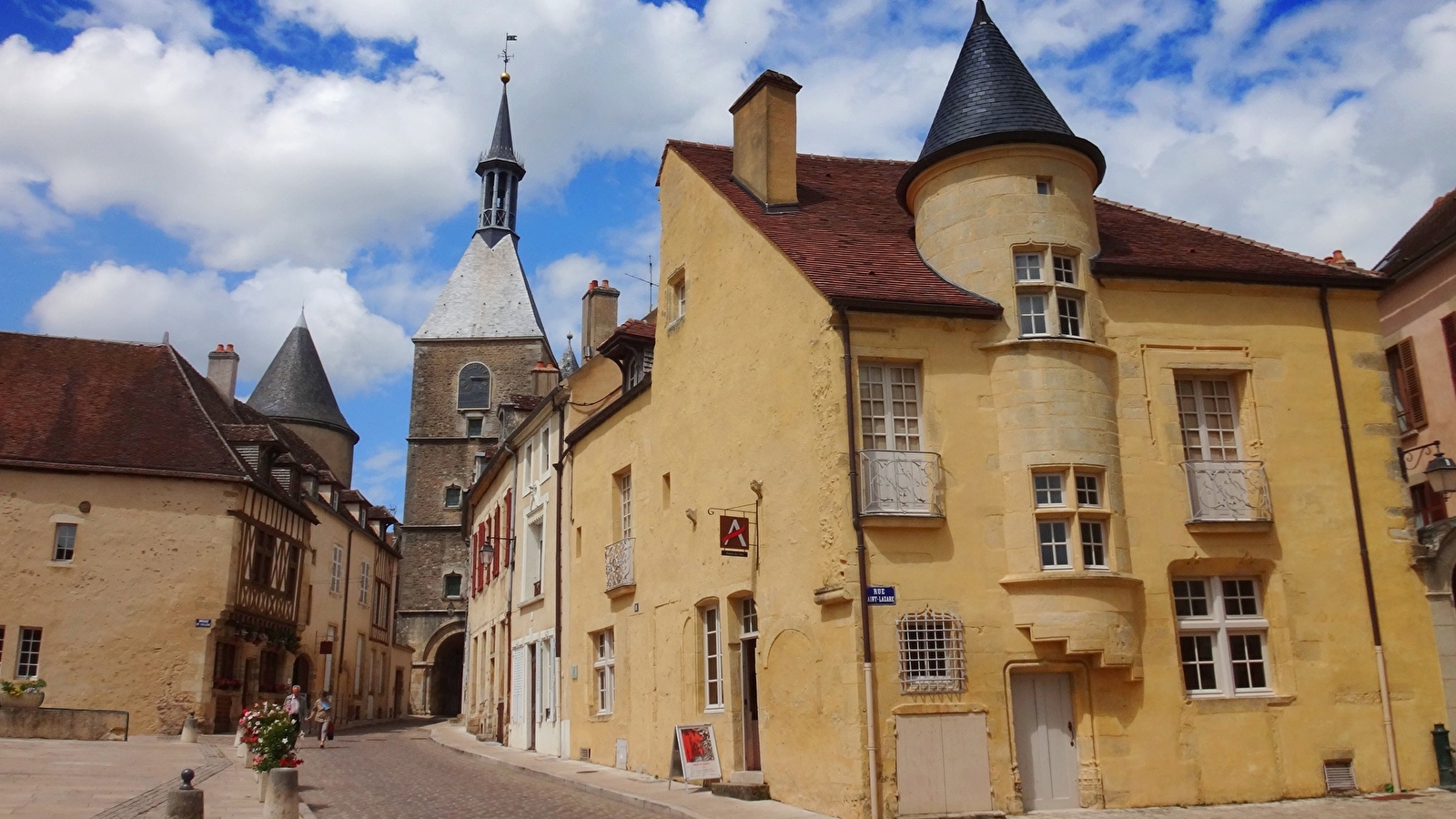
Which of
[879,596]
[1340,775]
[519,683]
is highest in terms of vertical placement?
[879,596]

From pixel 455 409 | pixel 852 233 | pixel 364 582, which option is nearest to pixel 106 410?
pixel 364 582

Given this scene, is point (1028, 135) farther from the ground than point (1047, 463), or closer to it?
farther from the ground

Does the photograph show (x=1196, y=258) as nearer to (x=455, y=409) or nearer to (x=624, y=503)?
(x=624, y=503)

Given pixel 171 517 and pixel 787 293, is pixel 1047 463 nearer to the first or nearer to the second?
pixel 787 293

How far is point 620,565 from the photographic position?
681 inches

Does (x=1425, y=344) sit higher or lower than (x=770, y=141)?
lower

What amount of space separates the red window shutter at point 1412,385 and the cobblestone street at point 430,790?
14.6 m

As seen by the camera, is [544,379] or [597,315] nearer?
[597,315]

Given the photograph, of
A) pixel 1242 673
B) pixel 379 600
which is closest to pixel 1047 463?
pixel 1242 673

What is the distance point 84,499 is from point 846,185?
57.5 ft

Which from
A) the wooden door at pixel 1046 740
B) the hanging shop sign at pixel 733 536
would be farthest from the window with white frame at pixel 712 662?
the wooden door at pixel 1046 740

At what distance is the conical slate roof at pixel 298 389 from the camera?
49656 millimetres

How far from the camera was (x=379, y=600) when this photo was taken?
41.1 m

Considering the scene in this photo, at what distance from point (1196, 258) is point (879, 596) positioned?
19.3 ft
